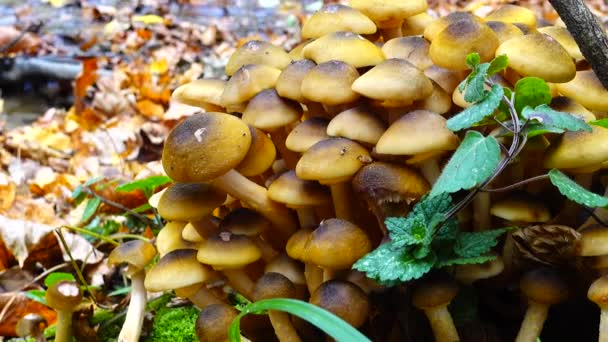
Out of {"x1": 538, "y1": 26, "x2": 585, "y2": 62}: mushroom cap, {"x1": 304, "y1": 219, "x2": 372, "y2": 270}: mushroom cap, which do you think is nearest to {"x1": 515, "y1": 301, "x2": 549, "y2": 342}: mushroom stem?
{"x1": 304, "y1": 219, "x2": 372, "y2": 270}: mushroom cap

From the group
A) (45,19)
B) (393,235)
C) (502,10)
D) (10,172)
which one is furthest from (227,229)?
(45,19)

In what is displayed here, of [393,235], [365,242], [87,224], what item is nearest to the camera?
[393,235]

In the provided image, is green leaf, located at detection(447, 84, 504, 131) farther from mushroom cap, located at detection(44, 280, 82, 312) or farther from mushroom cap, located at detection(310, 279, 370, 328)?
mushroom cap, located at detection(44, 280, 82, 312)

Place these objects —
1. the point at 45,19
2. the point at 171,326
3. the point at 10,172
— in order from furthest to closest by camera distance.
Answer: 1. the point at 45,19
2. the point at 10,172
3. the point at 171,326

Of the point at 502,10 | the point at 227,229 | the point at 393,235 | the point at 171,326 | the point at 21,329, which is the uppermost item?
the point at 502,10

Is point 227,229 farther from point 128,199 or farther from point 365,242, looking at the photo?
point 128,199

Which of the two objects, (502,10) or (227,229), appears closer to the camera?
(227,229)

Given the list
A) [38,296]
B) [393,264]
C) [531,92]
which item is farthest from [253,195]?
[38,296]
